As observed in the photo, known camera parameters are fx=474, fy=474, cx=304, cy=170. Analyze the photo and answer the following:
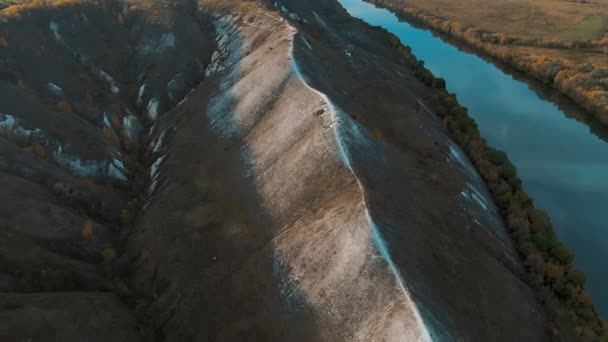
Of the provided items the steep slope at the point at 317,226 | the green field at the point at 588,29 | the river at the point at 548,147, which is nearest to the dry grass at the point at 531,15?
the green field at the point at 588,29

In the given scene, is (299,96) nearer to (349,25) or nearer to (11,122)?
(11,122)

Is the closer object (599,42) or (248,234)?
(248,234)

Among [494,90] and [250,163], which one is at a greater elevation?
[494,90]

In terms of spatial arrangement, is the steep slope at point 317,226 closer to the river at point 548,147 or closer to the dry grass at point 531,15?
the river at point 548,147

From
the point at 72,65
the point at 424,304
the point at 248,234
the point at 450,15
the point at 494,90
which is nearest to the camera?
the point at 424,304

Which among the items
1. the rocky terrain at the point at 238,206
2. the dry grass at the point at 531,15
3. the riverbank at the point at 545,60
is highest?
the dry grass at the point at 531,15


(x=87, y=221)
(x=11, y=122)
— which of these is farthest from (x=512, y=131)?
(x=11, y=122)

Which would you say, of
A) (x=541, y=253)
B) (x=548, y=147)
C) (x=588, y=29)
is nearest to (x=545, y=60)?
(x=588, y=29)
